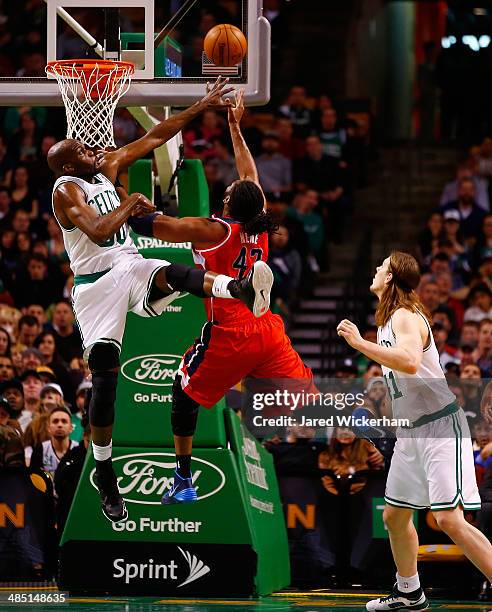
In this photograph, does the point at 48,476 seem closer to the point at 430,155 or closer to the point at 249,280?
the point at 249,280

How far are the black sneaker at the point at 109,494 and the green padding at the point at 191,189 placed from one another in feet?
6.95

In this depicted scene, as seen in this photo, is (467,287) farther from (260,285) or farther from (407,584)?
(260,285)

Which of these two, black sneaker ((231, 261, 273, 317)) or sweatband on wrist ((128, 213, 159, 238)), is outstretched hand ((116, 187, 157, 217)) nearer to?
sweatband on wrist ((128, 213, 159, 238))

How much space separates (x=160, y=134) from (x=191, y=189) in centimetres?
134

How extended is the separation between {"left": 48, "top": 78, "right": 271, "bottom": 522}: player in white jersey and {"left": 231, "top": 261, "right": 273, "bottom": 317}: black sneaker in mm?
471

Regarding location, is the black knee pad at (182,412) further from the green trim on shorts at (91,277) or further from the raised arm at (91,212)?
the raised arm at (91,212)

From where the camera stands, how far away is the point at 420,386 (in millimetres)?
8773

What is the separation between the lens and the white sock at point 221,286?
27.5 ft

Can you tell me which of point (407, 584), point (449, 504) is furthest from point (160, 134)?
point (407, 584)

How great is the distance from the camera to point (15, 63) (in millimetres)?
19844

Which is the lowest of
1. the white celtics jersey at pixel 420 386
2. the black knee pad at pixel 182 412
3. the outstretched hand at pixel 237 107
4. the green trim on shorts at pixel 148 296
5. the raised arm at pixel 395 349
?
the black knee pad at pixel 182 412

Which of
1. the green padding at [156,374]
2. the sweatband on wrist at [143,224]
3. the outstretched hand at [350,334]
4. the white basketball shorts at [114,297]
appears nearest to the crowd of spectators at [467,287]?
the green padding at [156,374]

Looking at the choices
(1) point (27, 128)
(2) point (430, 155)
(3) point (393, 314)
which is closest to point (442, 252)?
(2) point (430, 155)

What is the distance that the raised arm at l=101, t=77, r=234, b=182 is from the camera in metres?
8.80
